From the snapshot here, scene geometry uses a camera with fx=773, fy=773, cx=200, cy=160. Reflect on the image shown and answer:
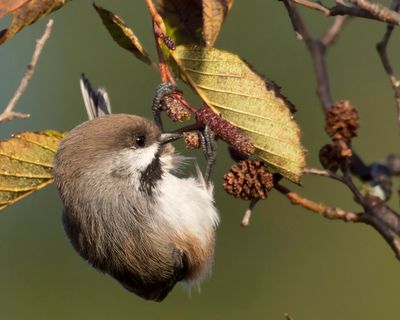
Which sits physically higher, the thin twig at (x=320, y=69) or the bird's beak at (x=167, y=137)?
the thin twig at (x=320, y=69)

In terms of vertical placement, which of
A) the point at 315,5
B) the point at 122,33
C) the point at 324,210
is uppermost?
the point at 315,5

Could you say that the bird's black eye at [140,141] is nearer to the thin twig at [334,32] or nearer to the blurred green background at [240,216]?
the thin twig at [334,32]

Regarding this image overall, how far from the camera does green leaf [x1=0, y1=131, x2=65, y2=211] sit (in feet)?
10.3

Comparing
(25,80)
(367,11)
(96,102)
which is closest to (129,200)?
(96,102)

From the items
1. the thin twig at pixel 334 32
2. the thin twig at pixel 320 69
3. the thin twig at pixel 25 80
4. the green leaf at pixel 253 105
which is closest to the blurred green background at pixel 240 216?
the thin twig at pixel 334 32

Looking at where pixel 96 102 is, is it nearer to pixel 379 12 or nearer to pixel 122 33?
pixel 122 33

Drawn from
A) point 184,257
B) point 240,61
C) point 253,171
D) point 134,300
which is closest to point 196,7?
point 240,61

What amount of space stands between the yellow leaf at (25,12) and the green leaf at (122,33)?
373 millimetres

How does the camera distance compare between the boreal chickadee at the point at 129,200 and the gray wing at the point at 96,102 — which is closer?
the boreal chickadee at the point at 129,200

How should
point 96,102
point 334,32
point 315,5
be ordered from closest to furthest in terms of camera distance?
point 315,5 < point 334,32 < point 96,102

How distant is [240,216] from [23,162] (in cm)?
256

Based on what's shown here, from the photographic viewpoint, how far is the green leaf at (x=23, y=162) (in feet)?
10.3

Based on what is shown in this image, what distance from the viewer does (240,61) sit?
2631mm

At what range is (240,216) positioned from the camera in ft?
18.0
